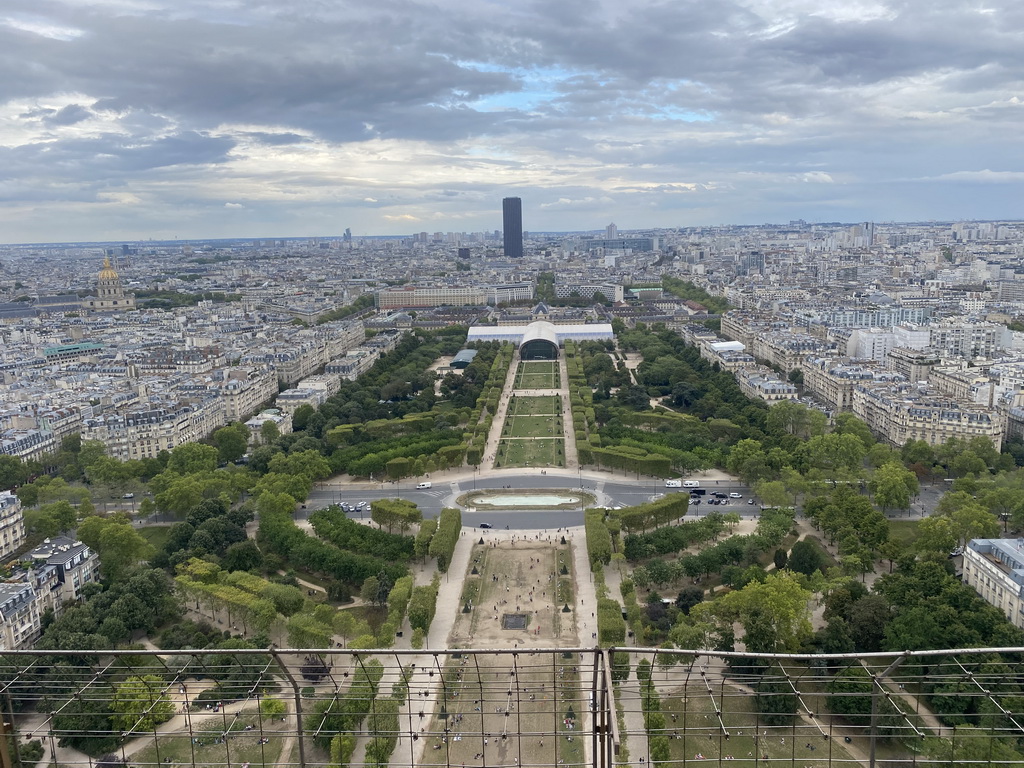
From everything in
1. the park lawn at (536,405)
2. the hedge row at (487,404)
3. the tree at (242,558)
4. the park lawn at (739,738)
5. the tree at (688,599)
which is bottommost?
the park lawn at (739,738)

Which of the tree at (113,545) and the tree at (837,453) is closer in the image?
the tree at (113,545)

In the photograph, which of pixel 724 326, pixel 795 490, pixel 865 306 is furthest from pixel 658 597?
pixel 865 306

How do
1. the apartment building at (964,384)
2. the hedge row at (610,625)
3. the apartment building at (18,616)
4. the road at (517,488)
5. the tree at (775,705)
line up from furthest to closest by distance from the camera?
the apartment building at (964,384) → the road at (517,488) → the hedge row at (610,625) → the apartment building at (18,616) → the tree at (775,705)

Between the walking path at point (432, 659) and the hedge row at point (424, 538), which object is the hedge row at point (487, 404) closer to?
the walking path at point (432, 659)

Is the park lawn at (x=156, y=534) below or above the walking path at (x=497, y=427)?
below

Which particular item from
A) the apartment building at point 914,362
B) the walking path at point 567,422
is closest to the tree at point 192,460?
the walking path at point 567,422

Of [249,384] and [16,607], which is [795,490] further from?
[249,384]

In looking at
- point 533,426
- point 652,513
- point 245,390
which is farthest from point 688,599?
point 245,390
